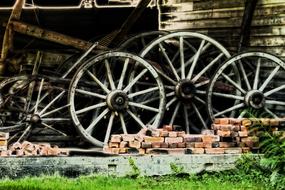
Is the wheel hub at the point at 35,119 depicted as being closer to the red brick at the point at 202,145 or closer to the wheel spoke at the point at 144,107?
the wheel spoke at the point at 144,107

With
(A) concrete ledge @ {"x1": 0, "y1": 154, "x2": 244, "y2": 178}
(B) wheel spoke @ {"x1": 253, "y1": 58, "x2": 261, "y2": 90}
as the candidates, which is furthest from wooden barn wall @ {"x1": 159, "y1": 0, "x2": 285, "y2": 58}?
(A) concrete ledge @ {"x1": 0, "y1": 154, "x2": 244, "y2": 178}

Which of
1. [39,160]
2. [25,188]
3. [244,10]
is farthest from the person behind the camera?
[244,10]

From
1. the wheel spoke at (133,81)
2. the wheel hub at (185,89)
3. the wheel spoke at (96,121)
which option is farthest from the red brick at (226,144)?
the wheel spoke at (96,121)

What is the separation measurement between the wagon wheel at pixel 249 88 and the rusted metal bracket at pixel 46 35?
2.30m

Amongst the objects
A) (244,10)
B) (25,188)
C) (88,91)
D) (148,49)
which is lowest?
(25,188)

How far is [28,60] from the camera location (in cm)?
1276

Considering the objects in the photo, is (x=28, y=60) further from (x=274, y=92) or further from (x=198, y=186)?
(x=198, y=186)

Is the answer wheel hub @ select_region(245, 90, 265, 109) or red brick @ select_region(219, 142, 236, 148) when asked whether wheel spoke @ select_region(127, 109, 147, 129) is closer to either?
red brick @ select_region(219, 142, 236, 148)

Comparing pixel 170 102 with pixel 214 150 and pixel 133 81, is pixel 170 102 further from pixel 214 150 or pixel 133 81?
pixel 214 150

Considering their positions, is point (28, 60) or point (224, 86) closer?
point (224, 86)

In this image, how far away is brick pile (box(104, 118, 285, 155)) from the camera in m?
9.44

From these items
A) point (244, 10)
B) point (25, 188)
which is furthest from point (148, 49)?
point (25, 188)

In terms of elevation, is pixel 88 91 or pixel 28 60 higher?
pixel 28 60

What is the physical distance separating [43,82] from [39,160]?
7.92ft
